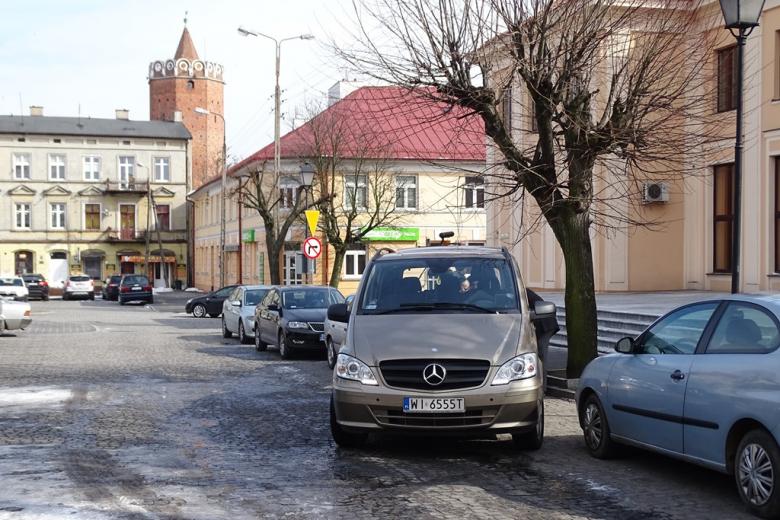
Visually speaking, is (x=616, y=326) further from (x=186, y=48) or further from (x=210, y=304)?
(x=186, y=48)

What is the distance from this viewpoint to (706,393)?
7.11m

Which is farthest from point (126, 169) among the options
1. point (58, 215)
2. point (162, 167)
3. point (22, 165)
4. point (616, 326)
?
point (616, 326)

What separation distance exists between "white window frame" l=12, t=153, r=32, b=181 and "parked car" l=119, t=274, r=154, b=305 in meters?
29.9

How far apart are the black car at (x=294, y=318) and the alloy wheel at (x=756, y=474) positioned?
12.6 metres

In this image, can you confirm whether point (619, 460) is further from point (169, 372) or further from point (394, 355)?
point (169, 372)

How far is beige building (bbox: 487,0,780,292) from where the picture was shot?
22.7m

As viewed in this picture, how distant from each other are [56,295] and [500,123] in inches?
2522

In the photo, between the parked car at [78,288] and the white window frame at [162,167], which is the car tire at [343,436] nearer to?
the parked car at [78,288]

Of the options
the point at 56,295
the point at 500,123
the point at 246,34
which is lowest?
the point at 56,295

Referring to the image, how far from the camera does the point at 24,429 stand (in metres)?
10.3

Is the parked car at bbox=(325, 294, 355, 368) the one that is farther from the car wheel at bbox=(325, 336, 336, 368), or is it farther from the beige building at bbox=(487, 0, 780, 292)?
the beige building at bbox=(487, 0, 780, 292)

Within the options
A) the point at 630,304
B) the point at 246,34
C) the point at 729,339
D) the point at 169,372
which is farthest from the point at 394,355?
the point at 246,34

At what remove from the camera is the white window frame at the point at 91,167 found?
8088 cm

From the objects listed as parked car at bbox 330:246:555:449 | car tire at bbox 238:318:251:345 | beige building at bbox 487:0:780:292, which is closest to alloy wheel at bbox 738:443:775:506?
parked car at bbox 330:246:555:449
